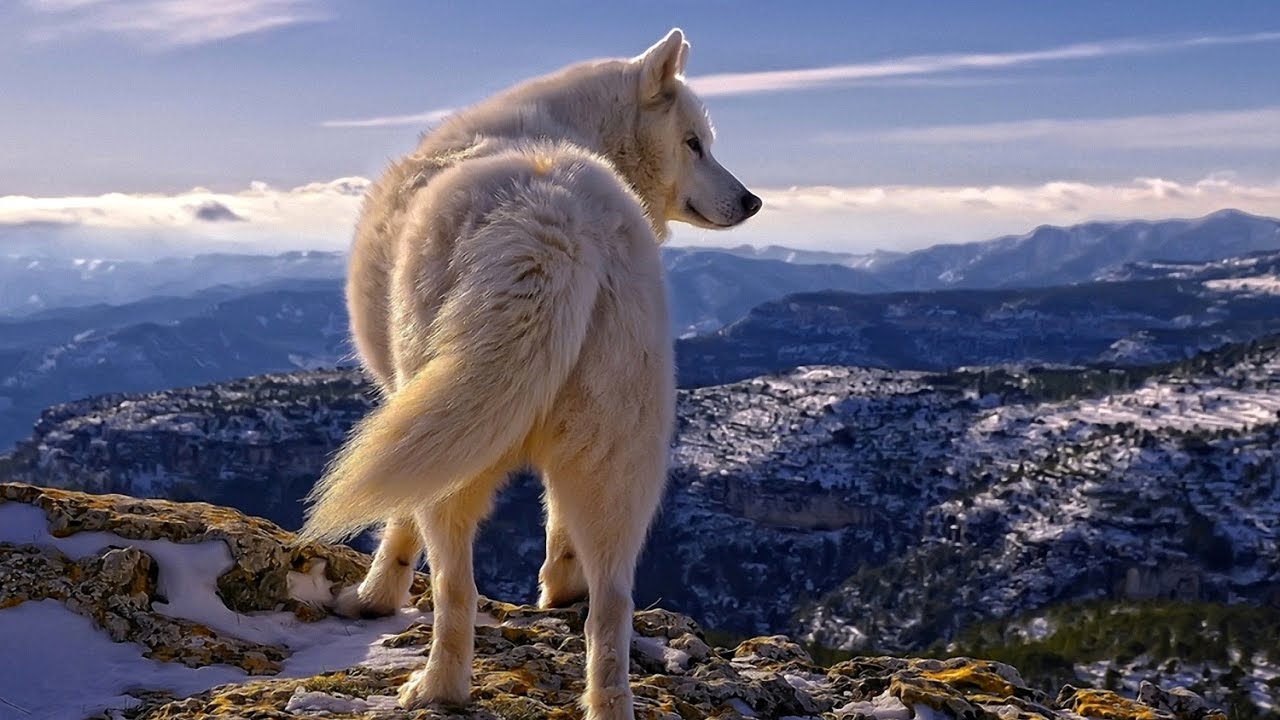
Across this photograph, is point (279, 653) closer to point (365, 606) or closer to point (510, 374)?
point (365, 606)

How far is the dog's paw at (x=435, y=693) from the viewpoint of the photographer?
8242mm

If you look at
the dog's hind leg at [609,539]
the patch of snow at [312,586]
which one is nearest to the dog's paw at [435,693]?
the dog's hind leg at [609,539]

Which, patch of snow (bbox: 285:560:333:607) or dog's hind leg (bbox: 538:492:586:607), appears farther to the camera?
patch of snow (bbox: 285:560:333:607)

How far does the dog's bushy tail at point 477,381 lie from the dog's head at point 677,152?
4078mm

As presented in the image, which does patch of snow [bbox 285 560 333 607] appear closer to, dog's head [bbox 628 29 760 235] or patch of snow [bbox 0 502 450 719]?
patch of snow [bbox 0 502 450 719]

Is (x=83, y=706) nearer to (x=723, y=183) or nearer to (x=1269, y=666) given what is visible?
Answer: (x=723, y=183)

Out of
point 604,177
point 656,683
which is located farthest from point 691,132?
point 656,683

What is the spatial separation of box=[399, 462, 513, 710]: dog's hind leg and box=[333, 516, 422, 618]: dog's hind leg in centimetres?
279

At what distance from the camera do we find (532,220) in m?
7.02

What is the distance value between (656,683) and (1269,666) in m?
140

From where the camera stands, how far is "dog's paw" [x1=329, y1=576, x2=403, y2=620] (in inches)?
448

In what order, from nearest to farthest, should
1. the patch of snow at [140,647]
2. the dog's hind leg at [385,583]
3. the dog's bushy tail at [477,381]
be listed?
the dog's bushy tail at [477,381]
the patch of snow at [140,647]
the dog's hind leg at [385,583]

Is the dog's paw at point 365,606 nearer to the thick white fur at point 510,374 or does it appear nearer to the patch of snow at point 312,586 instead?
the patch of snow at point 312,586

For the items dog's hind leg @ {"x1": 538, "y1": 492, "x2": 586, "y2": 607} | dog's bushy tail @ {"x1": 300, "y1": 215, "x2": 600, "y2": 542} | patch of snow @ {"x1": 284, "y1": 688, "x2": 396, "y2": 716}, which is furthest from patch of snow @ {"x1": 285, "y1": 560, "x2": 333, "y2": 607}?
dog's bushy tail @ {"x1": 300, "y1": 215, "x2": 600, "y2": 542}
